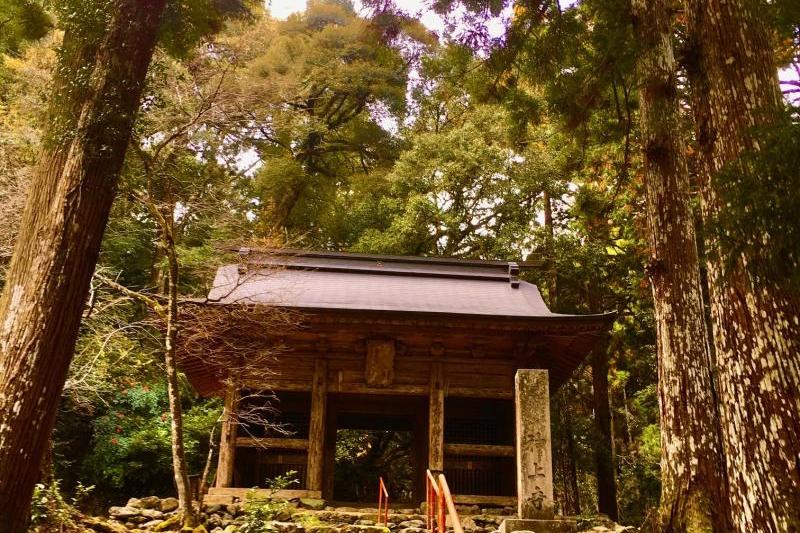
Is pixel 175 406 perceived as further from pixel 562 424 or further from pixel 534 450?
pixel 562 424

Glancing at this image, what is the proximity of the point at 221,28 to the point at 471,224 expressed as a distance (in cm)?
1075

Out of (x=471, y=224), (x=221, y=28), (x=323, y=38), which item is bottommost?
(x=221, y=28)

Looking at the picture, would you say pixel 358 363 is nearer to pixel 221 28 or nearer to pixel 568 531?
pixel 568 531

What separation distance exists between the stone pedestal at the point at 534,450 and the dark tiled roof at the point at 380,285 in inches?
93.6

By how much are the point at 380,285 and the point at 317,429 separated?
2.88m

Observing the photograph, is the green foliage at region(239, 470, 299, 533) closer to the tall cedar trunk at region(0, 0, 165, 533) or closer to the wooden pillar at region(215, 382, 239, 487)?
the wooden pillar at region(215, 382, 239, 487)

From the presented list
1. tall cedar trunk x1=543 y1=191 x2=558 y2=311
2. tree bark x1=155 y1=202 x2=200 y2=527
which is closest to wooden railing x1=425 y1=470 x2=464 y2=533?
tree bark x1=155 y1=202 x2=200 y2=527

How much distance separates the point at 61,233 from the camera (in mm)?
3549

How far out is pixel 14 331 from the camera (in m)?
3.34

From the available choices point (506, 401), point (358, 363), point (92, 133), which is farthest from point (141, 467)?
point (92, 133)

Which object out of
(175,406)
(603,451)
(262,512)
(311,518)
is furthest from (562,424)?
(175,406)

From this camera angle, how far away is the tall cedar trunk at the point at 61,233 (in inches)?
127

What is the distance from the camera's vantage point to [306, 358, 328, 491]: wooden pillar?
8406 mm

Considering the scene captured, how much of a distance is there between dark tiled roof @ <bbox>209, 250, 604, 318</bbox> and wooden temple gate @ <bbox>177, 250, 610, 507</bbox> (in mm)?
30
